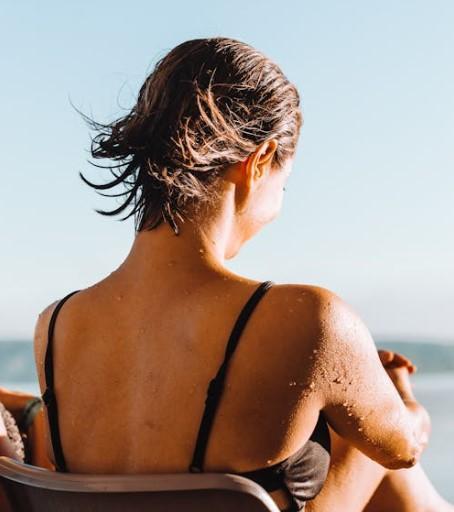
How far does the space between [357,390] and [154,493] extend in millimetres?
319

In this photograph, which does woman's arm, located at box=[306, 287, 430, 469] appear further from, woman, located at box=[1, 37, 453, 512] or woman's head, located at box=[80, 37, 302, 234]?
woman's head, located at box=[80, 37, 302, 234]

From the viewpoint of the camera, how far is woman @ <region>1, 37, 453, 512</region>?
1.20m

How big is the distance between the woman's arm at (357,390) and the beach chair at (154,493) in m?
0.20

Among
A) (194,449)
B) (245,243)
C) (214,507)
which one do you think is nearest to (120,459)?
(194,449)

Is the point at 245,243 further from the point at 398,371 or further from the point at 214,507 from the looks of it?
the point at 398,371

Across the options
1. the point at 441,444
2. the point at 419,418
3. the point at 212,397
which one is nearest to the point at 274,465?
the point at 212,397

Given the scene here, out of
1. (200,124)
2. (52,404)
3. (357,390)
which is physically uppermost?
(200,124)

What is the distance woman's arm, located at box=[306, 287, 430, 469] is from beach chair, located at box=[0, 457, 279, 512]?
0.20 m

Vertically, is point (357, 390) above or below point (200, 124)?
below

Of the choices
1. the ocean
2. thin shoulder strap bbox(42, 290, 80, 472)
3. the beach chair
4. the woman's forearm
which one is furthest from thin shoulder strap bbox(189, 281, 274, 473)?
the ocean

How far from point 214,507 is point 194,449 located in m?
0.16

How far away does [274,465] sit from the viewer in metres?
1.22

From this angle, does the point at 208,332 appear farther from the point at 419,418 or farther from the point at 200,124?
the point at 419,418

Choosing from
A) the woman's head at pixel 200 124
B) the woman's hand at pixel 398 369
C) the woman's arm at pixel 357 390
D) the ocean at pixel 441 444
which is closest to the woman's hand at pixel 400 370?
the woman's hand at pixel 398 369
